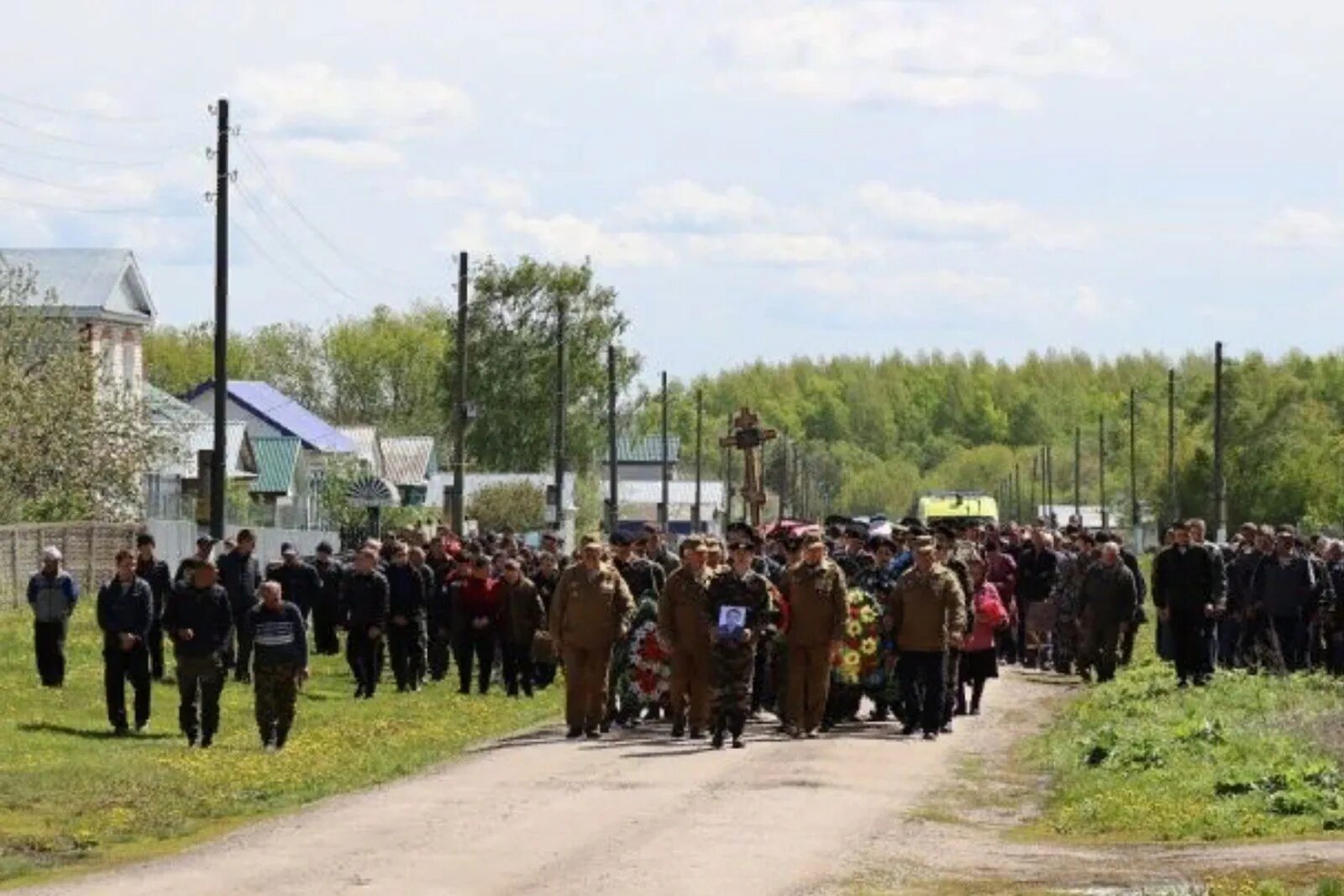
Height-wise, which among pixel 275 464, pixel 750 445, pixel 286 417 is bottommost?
pixel 750 445

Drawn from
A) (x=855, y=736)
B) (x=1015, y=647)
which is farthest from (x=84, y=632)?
(x=855, y=736)

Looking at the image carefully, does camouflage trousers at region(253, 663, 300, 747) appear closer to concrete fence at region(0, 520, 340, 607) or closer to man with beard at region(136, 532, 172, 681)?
man with beard at region(136, 532, 172, 681)

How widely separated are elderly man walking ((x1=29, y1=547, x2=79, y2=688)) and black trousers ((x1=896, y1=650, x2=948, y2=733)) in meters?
11.1

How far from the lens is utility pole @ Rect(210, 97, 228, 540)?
5028 cm

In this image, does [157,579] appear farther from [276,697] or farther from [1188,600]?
[1188,600]

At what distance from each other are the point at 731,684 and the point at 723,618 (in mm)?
549

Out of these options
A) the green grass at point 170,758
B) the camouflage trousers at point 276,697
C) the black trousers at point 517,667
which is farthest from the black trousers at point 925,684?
the black trousers at point 517,667

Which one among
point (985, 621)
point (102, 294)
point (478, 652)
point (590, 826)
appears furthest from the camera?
point (102, 294)

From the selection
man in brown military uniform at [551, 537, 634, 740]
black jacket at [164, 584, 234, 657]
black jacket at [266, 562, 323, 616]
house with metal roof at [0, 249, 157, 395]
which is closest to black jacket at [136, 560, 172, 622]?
black jacket at [164, 584, 234, 657]

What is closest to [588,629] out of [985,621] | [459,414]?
[985,621]

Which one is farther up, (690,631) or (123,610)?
(123,610)

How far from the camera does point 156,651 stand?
36.8 m

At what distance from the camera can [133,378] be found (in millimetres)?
96688

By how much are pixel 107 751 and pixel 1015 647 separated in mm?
16934
